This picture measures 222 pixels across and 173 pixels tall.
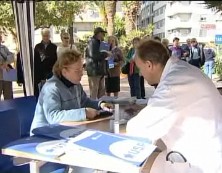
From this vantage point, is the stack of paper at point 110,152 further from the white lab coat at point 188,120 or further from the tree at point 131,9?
the tree at point 131,9

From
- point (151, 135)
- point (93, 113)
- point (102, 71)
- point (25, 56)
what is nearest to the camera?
point (151, 135)

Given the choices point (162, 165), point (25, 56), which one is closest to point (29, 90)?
point (25, 56)

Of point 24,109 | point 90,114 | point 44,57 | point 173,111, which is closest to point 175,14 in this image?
point 173,111

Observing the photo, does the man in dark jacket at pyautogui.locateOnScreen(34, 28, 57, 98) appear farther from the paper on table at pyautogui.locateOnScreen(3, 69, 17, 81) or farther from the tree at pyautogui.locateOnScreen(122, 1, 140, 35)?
the tree at pyautogui.locateOnScreen(122, 1, 140, 35)

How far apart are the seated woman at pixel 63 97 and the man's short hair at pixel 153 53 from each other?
2.60 ft

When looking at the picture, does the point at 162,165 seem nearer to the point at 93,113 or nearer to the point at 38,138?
the point at 38,138

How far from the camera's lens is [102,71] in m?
6.96

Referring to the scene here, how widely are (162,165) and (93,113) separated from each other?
96 centimetres

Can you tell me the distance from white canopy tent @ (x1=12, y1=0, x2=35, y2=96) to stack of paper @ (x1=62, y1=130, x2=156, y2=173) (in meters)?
3.00

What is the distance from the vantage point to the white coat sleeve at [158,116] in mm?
1785

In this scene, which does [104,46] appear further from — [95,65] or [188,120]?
[188,120]

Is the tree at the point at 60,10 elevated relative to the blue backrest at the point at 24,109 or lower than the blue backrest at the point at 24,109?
elevated

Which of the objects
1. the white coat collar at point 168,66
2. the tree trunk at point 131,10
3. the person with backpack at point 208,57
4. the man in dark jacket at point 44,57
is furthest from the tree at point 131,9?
the person with backpack at point 208,57

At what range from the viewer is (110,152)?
1.74 metres
